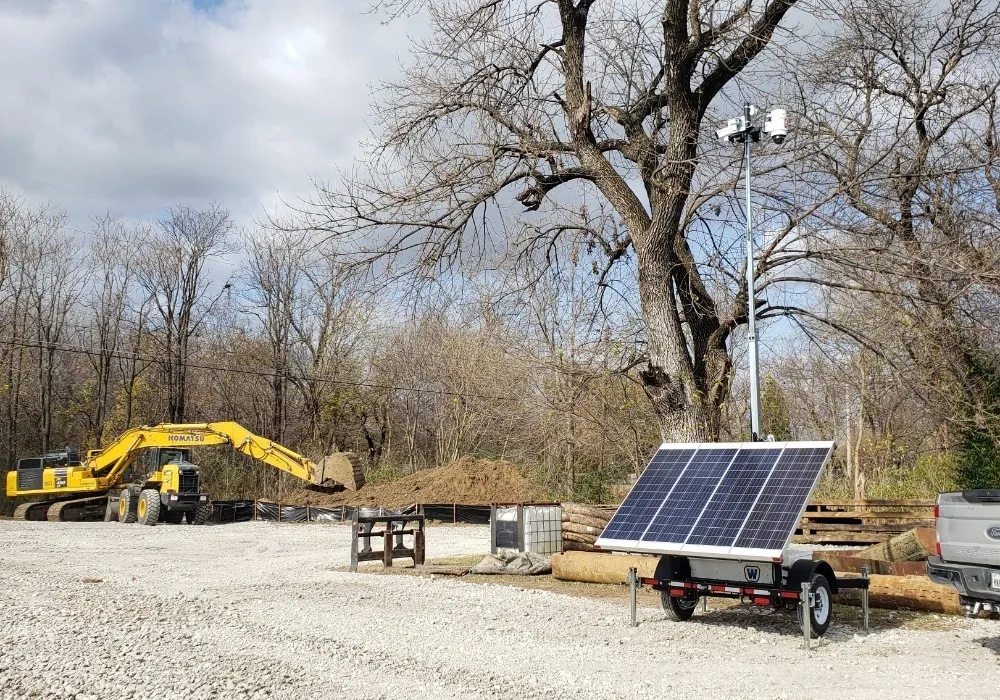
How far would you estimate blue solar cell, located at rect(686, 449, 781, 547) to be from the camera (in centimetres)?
908

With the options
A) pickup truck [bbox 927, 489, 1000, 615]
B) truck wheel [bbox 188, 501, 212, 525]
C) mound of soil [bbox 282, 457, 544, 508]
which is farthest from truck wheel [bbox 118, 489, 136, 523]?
pickup truck [bbox 927, 489, 1000, 615]

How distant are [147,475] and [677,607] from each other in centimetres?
2530

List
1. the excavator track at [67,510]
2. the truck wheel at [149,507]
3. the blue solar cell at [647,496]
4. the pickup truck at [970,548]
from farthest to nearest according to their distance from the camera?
the excavator track at [67,510], the truck wheel at [149,507], the blue solar cell at [647,496], the pickup truck at [970,548]

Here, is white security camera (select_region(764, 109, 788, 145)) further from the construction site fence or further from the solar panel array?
the construction site fence

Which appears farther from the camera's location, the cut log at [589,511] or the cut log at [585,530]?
the cut log at [589,511]

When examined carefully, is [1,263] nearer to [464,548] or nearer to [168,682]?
[464,548]

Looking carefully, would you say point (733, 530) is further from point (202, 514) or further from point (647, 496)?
point (202, 514)

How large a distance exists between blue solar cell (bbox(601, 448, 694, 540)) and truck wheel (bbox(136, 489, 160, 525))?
2267 centimetres

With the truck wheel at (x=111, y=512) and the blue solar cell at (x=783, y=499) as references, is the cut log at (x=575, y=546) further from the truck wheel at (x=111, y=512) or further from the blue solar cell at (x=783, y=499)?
the truck wheel at (x=111, y=512)

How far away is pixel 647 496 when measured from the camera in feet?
33.6

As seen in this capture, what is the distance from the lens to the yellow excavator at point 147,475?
2925cm

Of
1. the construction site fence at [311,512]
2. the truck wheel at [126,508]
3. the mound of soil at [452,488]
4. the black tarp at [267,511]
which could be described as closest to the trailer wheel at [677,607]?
the construction site fence at [311,512]

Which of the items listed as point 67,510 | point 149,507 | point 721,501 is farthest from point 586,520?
point 67,510

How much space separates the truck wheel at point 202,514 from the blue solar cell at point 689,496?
23265 mm
